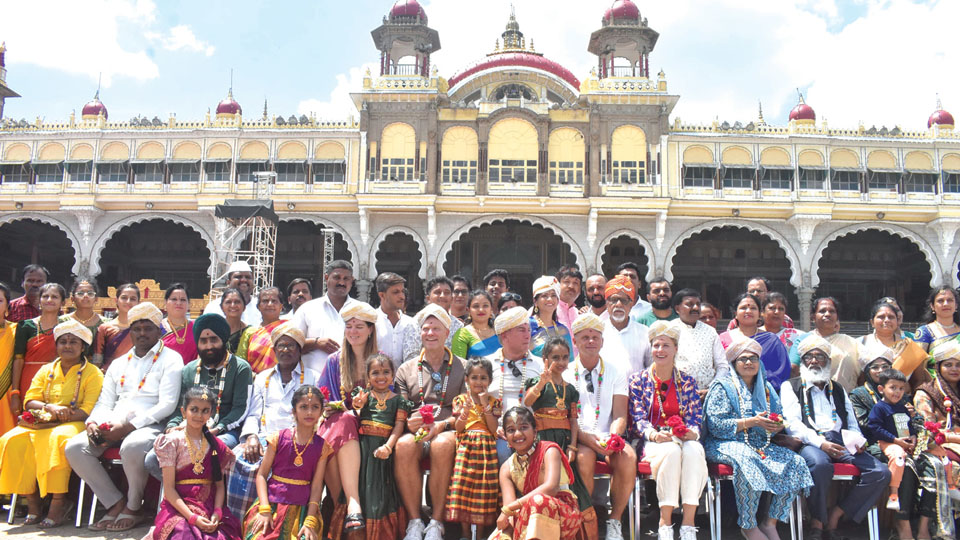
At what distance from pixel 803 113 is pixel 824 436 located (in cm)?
2105

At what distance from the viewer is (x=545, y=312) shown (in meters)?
5.32

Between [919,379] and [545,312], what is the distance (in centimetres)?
319

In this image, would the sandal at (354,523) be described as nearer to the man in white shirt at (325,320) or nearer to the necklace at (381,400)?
the necklace at (381,400)

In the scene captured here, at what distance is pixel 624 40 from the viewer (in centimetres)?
2133

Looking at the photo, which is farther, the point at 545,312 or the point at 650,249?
the point at 650,249

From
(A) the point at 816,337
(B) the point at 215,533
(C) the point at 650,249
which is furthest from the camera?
(C) the point at 650,249

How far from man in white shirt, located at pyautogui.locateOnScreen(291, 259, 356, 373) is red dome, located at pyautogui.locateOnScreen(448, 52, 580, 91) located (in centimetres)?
1815

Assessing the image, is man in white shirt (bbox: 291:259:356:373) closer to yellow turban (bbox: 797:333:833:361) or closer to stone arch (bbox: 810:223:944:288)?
yellow turban (bbox: 797:333:833:361)

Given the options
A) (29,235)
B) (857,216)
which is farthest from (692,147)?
(29,235)

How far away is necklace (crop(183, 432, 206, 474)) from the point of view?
420 centimetres

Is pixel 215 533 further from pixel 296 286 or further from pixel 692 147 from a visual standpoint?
pixel 692 147

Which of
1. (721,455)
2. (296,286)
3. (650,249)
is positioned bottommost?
(721,455)

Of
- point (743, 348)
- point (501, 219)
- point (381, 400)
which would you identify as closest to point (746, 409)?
point (743, 348)

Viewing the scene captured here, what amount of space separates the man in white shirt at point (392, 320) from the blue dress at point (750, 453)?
236 centimetres
